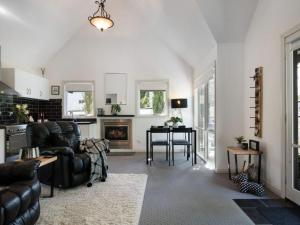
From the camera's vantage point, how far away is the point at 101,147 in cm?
408

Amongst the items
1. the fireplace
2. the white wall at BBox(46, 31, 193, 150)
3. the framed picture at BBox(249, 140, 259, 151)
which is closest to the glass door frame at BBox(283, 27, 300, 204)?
the framed picture at BBox(249, 140, 259, 151)

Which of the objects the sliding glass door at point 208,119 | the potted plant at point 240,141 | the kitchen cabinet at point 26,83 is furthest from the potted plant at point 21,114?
the potted plant at point 240,141

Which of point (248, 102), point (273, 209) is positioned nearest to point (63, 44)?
point (248, 102)

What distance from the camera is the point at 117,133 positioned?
7.20 metres

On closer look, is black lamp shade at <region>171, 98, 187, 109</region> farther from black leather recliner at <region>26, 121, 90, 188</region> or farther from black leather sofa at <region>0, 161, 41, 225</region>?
black leather sofa at <region>0, 161, 41, 225</region>

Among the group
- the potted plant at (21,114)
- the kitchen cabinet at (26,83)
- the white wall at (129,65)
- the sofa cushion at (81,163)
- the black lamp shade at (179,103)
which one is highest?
the white wall at (129,65)

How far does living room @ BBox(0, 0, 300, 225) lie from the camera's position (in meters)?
2.82

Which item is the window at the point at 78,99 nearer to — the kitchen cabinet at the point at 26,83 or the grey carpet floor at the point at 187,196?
the kitchen cabinet at the point at 26,83

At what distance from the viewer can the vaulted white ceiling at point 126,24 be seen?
162 inches

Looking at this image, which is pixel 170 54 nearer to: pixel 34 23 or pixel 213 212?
pixel 34 23

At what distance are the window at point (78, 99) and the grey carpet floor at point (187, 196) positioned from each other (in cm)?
282

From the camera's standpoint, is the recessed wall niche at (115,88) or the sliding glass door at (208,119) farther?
the recessed wall niche at (115,88)

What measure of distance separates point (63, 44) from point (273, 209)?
6.77 metres

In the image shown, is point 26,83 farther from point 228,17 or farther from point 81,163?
point 228,17
